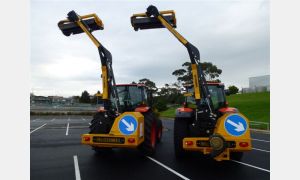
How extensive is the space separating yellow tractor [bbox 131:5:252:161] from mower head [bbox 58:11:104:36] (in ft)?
3.41

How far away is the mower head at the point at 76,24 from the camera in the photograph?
24.7ft

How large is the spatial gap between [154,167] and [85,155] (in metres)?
2.64

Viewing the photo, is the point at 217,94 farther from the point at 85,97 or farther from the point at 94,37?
the point at 85,97

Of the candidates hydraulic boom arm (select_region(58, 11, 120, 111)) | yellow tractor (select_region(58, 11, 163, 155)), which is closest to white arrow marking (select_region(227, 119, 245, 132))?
yellow tractor (select_region(58, 11, 163, 155))

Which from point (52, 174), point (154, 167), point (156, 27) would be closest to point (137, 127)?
point (154, 167)

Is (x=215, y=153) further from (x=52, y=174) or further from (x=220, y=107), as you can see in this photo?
(x=52, y=174)

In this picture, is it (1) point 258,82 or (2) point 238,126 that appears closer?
(2) point 238,126

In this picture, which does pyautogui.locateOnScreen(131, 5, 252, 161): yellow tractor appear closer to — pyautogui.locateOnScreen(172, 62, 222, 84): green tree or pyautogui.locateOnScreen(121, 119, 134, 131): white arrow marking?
pyautogui.locateOnScreen(121, 119, 134, 131): white arrow marking

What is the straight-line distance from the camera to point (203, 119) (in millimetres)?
6742

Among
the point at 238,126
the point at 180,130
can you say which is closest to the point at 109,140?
the point at 180,130

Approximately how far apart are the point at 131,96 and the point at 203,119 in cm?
317

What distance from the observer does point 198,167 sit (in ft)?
22.8

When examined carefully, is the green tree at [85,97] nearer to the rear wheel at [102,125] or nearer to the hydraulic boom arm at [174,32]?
the rear wheel at [102,125]

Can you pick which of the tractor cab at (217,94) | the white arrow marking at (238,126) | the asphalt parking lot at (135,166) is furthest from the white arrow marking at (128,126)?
the white arrow marking at (238,126)
